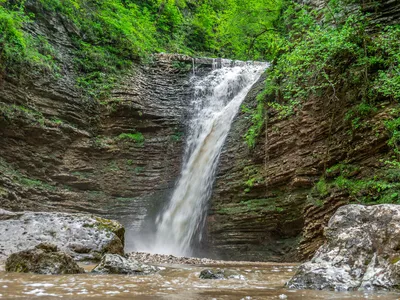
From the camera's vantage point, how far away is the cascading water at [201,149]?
11.7 metres

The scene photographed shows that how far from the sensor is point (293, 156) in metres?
10.1

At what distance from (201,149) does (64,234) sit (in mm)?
7702

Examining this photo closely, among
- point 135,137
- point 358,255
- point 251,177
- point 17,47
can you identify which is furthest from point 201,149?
point 358,255

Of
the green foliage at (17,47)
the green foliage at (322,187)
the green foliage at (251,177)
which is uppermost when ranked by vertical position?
the green foliage at (17,47)

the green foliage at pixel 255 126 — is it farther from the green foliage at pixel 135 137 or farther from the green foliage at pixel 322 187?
the green foliage at pixel 135 137

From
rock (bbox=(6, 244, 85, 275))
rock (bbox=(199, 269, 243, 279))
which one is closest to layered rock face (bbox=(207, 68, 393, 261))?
rock (bbox=(199, 269, 243, 279))

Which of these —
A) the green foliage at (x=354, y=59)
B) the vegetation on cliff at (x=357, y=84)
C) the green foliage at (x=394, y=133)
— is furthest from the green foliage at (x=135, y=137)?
the green foliage at (x=394, y=133)

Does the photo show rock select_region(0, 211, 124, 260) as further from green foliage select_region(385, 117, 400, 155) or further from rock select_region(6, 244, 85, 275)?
green foliage select_region(385, 117, 400, 155)

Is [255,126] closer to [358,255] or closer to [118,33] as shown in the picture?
[358,255]

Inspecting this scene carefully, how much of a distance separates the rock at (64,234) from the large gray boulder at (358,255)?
4.12 metres

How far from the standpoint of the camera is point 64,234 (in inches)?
271

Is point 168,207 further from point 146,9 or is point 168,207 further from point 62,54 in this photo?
point 146,9

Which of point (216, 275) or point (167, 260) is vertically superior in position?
point (216, 275)

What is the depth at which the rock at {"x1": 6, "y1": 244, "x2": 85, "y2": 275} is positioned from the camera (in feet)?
13.9
